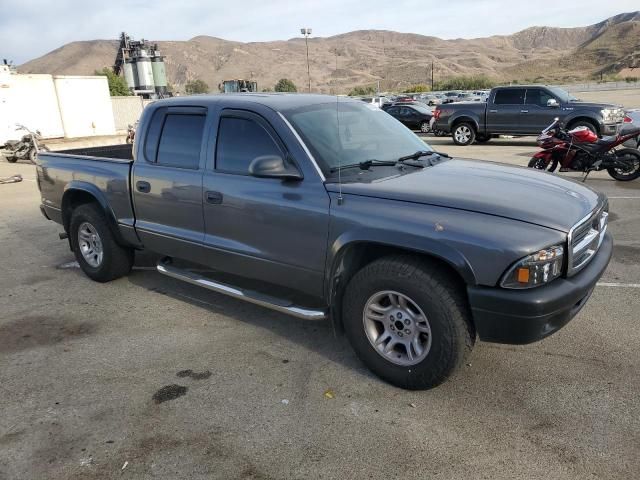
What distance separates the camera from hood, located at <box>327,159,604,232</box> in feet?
10.1

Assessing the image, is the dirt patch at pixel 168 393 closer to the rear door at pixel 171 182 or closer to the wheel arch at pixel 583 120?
the rear door at pixel 171 182

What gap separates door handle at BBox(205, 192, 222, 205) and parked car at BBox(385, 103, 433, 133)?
1939cm

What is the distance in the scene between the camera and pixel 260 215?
382 centimetres

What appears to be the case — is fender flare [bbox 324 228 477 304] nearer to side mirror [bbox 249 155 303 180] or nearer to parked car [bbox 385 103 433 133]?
side mirror [bbox 249 155 303 180]

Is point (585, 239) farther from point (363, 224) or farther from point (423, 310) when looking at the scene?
point (363, 224)

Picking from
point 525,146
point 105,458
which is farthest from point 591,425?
point 525,146

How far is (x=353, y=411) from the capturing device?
3211 millimetres

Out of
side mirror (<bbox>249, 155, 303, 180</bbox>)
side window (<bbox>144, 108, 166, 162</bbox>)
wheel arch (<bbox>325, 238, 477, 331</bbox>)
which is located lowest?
wheel arch (<bbox>325, 238, 477, 331</bbox>)

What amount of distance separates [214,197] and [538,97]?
46.8 feet

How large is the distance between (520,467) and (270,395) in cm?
152

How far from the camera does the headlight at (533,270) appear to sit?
2.84m

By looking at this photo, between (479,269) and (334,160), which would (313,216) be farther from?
(479,269)

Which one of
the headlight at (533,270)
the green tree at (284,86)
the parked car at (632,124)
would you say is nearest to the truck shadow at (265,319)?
the headlight at (533,270)

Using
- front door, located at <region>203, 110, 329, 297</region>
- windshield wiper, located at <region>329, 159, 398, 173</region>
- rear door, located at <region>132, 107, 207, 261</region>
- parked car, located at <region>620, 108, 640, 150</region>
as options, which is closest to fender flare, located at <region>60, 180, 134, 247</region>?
rear door, located at <region>132, 107, 207, 261</region>
